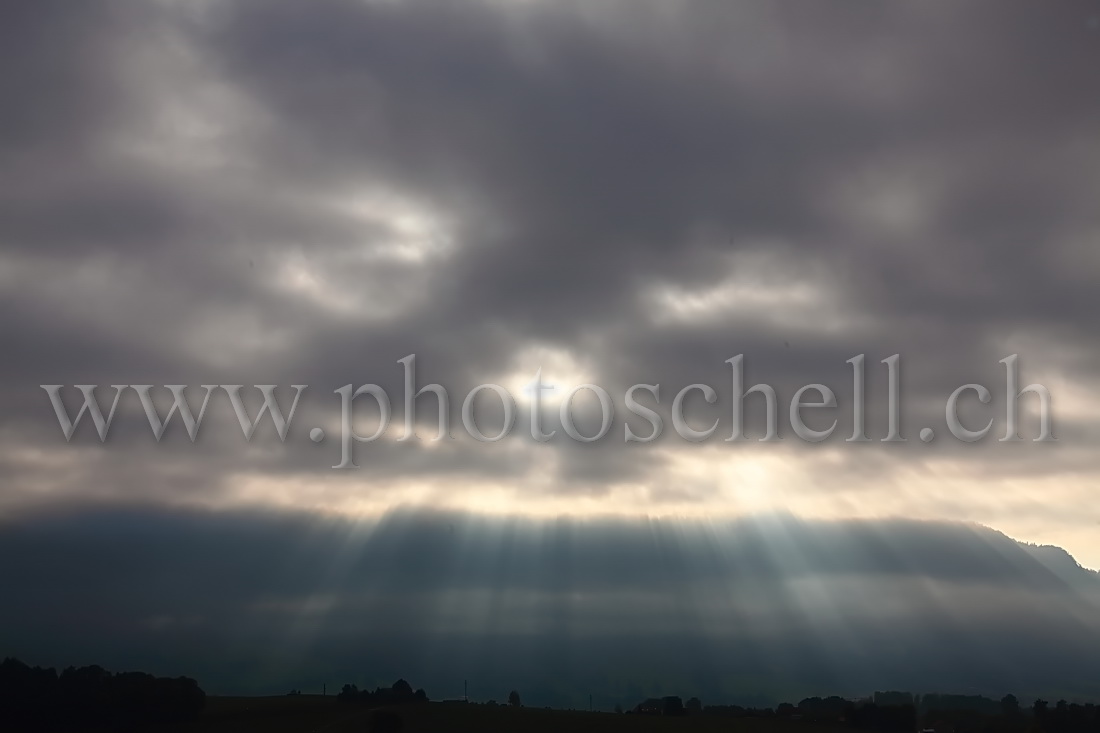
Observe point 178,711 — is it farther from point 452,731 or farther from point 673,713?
point 673,713

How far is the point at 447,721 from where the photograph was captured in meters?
165

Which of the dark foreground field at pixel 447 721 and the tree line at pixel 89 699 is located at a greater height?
the tree line at pixel 89 699

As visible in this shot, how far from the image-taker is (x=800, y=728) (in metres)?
157

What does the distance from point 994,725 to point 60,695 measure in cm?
17687

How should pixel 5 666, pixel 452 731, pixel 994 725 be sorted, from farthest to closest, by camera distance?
pixel 994 725 < pixel 5 666 < pixel 452 731

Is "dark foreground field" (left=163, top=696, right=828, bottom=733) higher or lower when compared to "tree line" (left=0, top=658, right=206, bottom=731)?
lower

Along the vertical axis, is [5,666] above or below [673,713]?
above

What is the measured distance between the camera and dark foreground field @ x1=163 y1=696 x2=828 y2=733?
15838cm

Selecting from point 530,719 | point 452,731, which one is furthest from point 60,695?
point 530,719

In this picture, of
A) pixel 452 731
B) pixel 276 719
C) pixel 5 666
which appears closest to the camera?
pixel 452 731

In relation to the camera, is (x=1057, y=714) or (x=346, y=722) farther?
(x=1057, y=714)

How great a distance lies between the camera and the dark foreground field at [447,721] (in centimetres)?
15838

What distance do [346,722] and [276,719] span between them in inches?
499

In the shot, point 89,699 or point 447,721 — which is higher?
point 89,699
